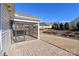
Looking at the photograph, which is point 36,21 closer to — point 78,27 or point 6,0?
point 6,0

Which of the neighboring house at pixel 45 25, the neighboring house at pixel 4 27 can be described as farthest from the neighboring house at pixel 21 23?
the neighboring house at pixel 45 25

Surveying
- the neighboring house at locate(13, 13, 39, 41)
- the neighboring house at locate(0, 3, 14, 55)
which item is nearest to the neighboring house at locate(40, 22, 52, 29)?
the neighboring house at locate(13, 13, 39, 41)

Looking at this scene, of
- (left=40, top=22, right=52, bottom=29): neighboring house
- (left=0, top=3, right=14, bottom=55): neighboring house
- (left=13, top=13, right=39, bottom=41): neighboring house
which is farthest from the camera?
(left=40, top=22, right=52, bottom=29): neighboring house

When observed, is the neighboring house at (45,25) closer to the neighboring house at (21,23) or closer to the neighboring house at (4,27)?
the neighboring house at (21,23)

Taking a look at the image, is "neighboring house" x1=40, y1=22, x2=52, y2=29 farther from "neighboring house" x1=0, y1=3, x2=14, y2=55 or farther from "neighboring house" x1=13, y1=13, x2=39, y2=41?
"neighboring house" x1=0, y1=3, x2=14, y2=55

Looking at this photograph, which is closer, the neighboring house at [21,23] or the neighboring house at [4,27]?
the neighboring house at [4,27]

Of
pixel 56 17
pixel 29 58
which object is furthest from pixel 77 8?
pixel 29 58

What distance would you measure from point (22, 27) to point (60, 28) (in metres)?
14.3

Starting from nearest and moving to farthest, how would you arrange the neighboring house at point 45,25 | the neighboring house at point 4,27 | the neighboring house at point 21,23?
the neighboring house at point 4,27 < the neighboring house at point 21,23 < the neighboring house at point 45,25

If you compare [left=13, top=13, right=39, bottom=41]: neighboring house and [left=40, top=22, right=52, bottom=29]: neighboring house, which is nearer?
[left=13, top=13, right=39, bottom=41]: neighboring house

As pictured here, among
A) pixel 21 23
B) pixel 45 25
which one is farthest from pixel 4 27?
pixel 45 25

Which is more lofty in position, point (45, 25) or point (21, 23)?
point (21, 23)

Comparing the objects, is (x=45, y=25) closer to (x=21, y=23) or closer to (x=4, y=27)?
(x=21, y=23)

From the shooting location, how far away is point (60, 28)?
2491 cm
